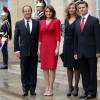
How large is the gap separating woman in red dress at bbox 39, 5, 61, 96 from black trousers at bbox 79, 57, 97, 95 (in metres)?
0.67

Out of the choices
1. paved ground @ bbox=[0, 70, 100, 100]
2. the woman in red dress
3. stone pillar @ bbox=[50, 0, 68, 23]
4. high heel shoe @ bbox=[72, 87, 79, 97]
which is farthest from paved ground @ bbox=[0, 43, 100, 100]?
stone pillar @ bbox=[50, 0, 68, 23]

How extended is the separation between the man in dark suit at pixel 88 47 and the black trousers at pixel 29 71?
42.3 inches

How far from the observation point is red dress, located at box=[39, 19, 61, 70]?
34.9ft

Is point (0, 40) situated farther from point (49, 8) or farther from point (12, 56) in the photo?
point (49, 8)

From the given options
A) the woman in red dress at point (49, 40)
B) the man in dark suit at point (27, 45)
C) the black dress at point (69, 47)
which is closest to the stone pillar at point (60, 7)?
the man in dark suit at point (27, 45)

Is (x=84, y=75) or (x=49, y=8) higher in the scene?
(x=49, y=8)

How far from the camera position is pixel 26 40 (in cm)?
1081

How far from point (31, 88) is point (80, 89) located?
3.97 feet

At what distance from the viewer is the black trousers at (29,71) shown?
10914mm

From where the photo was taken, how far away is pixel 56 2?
73.1 feet

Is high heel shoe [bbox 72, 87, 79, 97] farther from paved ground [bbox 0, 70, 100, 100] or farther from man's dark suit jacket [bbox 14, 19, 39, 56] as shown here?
man's dark suit jacket [bbox 14, 19, 39, 56]

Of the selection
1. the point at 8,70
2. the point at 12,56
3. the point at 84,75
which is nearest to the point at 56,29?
the point at 84,75

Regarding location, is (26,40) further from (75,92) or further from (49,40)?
(75,92)

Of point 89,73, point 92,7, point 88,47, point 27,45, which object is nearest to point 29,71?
point 27,45
